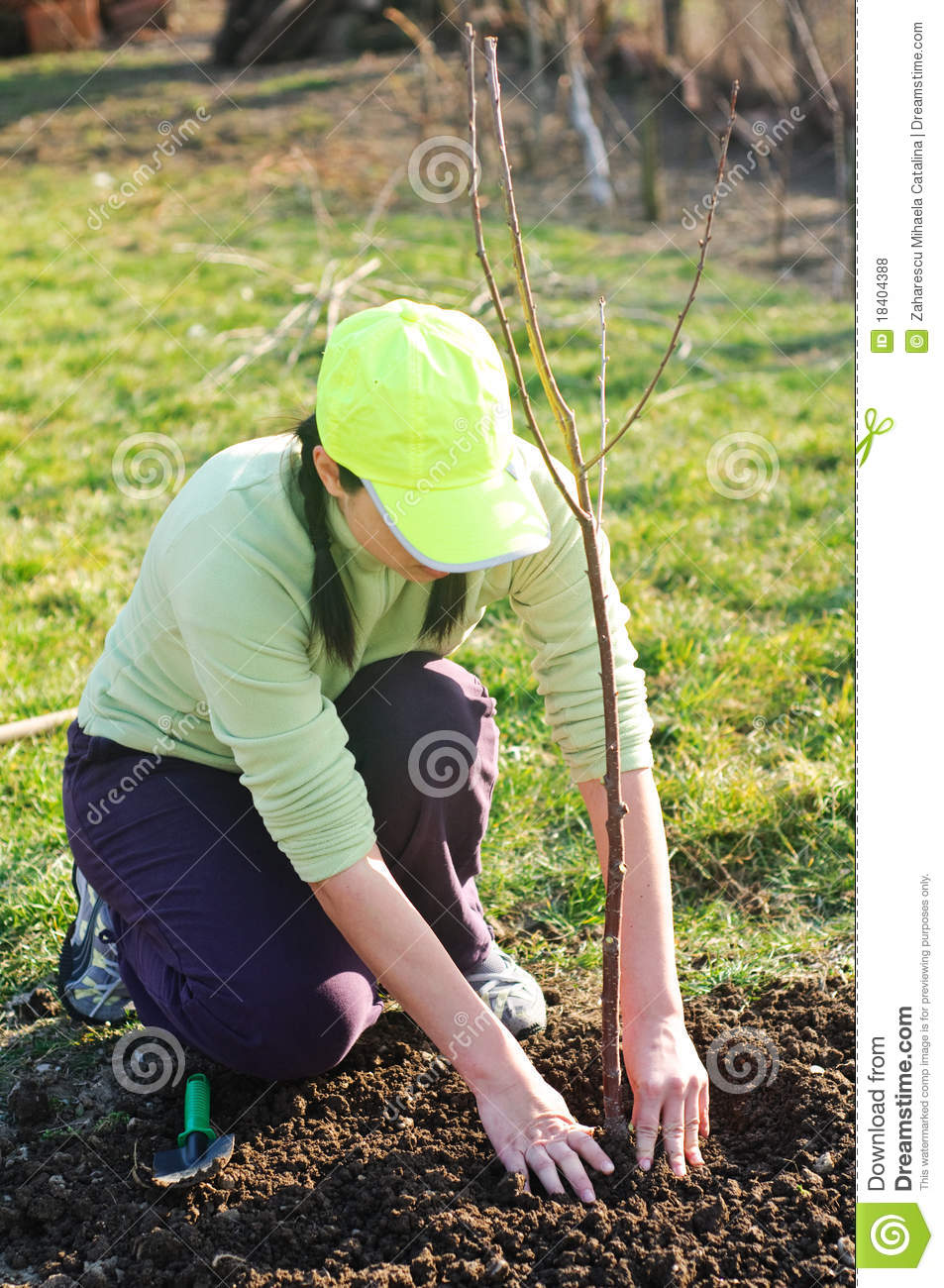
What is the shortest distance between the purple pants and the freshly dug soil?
13cm

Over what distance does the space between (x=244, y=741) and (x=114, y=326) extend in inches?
188

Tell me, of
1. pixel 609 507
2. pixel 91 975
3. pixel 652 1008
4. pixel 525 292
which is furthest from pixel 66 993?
pixel 609 507

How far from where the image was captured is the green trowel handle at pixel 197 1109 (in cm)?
195

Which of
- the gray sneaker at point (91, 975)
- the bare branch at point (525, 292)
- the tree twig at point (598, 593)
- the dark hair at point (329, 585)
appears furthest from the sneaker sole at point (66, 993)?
the bare branch at point (525, 292)

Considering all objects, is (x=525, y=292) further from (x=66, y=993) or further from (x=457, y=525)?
(x=66, y=993)

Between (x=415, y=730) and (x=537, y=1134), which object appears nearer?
(x=537, y=1134)

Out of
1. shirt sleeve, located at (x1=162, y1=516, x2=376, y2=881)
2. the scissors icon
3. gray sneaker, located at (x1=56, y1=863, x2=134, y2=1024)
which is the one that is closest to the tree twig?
shirt sleeve, located at (x1=162, y1=516, x2=376, y2=881)

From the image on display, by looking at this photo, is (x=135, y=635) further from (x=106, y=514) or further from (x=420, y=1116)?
(x=106, y=514)

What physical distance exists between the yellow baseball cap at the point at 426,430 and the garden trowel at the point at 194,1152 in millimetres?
1022

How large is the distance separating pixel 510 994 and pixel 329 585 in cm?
87

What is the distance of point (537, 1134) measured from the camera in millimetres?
1758

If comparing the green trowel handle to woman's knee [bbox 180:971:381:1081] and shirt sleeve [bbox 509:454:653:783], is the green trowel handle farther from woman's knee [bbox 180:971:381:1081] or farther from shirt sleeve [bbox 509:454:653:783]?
shirt sleeve [bbox 509:454:653:783]

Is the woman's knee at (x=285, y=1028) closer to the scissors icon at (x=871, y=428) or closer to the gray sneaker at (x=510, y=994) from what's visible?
the gray sneaker at (x=510, y=994)

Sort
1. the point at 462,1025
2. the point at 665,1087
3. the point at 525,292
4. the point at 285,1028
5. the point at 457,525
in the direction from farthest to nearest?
the point at 285,1028
the point at 665,1087
the point at 462,1025
the point at 457,525
the point at 525,292
